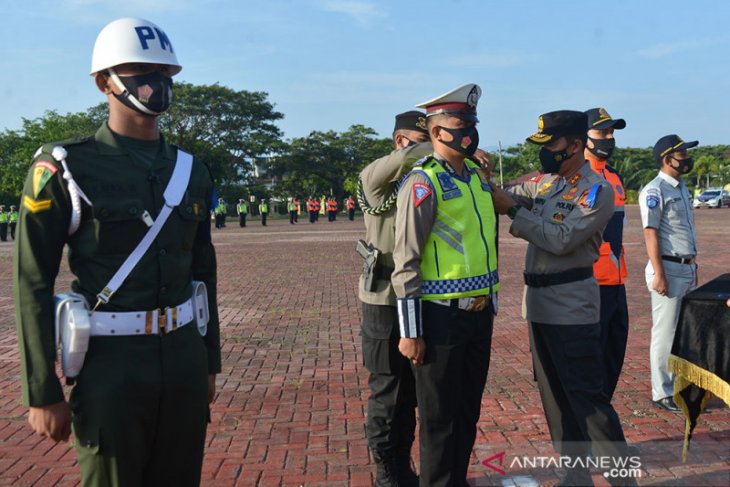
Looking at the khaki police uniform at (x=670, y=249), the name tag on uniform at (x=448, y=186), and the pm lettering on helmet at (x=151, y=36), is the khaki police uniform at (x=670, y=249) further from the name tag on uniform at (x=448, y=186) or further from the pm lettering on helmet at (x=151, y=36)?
the pm lettering on helmet at (x=151, y=36)

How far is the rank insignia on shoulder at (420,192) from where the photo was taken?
10.2 feet

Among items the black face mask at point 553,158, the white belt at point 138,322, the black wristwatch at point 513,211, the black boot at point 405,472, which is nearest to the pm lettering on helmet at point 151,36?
the white belt at point 138,322

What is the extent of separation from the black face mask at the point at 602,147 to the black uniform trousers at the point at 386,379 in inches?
76.5

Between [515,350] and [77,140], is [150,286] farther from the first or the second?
[515,350]

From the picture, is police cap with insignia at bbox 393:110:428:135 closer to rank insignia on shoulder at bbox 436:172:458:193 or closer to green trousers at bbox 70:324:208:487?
rank insignia on shoulder at bbox 436:172:458:193

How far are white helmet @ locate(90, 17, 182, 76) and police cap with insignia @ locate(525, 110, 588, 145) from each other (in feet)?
6.64

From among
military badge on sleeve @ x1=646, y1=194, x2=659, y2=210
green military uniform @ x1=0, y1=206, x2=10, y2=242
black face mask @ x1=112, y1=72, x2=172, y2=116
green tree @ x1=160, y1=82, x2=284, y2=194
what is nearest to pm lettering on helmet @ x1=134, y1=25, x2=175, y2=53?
black face mask @ x1=112, y1=72, x2=172, y2=116

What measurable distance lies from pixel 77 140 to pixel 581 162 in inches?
99.7

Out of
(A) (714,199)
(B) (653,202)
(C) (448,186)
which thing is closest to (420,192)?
(C) (448,186)

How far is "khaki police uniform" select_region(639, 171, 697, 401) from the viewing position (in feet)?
16.4

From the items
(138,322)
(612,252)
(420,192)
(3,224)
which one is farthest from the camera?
(3,224)

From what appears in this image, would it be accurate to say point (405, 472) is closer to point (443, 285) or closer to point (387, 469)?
point (387, 469)

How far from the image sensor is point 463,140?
3246 millimetres

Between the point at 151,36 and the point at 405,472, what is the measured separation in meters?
2.57
